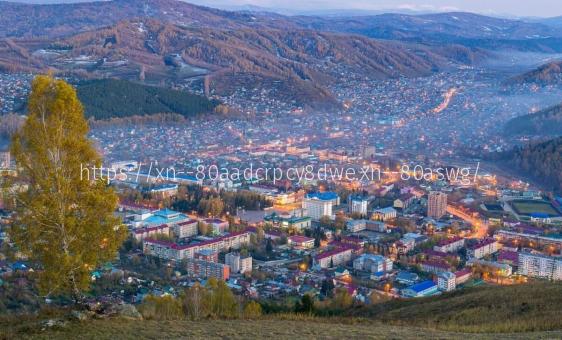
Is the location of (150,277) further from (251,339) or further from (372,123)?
(372,123)

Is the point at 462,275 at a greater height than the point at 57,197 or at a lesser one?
lesser

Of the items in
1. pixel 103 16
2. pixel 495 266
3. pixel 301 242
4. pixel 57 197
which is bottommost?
pixel 301 242

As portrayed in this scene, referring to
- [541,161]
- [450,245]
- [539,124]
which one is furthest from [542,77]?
[450,245]

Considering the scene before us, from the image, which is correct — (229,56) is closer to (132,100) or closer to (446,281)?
(132,100)

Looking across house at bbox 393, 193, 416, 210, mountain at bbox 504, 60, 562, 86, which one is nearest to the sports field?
house at bbox 393, 193, 416, 210

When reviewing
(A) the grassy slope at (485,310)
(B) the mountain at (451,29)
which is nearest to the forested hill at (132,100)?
(A) the grassy slope at (485,310)

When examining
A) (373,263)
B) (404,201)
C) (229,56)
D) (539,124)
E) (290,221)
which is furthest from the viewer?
(229,56)
